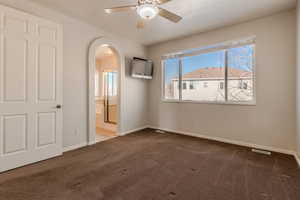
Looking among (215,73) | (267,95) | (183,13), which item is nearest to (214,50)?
(215,73)

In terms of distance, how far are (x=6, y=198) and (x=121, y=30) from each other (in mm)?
3656

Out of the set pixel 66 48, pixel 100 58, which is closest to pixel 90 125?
pixel 66 48

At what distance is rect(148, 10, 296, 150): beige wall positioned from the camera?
292 cm

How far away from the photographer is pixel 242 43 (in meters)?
3.44

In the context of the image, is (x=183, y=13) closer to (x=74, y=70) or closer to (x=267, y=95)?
(x=267, y=95)

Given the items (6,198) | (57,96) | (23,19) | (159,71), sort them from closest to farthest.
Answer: (6,198)
(23,19)
(57,96)
(159,71)

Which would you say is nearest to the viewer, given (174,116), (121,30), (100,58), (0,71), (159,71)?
(0,71)

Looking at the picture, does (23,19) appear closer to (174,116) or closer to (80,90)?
(80,90)

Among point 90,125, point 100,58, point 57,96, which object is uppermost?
point 100,58

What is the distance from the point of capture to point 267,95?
3.12 m

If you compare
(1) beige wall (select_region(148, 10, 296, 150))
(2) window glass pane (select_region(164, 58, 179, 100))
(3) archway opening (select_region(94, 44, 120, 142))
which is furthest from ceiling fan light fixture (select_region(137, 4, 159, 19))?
(3) archway opening (select_region(94, 44, 120, 142))

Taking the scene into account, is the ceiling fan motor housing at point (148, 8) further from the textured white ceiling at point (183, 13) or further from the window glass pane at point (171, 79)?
the window glass pane at point (171, 79)

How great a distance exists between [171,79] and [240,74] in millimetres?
1893

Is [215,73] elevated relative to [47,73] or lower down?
elevated
